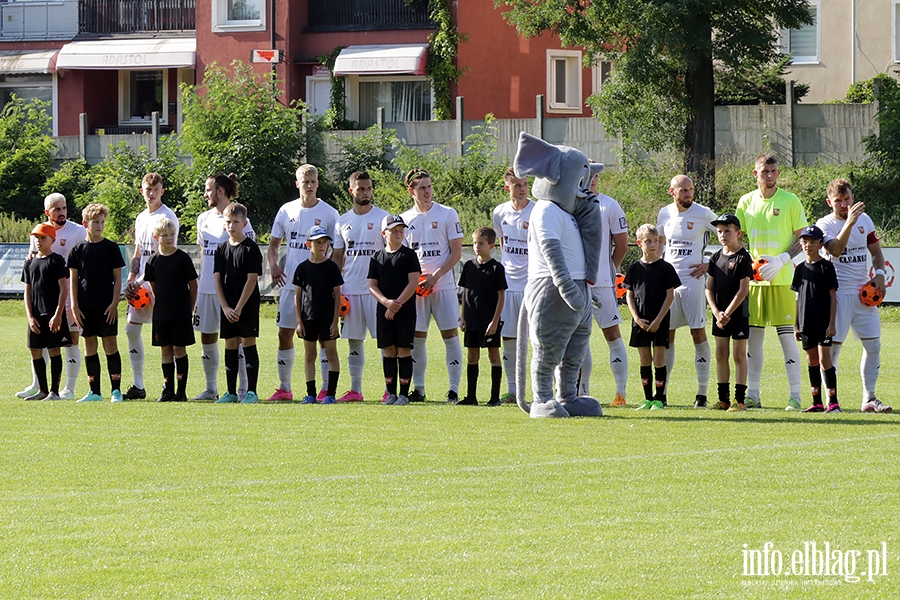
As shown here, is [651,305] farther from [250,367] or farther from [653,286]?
[250,367]

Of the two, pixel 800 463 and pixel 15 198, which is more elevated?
pixel 15 198

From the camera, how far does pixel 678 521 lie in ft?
22.4

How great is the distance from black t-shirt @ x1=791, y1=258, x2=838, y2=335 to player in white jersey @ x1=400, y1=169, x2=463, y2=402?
3.32 metres

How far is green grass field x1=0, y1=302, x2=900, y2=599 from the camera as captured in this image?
5777mm

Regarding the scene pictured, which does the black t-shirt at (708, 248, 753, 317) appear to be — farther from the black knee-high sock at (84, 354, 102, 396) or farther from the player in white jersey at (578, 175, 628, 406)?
the black knee-high sock at (84, 354, 102, 396)

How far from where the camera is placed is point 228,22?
1779 inches

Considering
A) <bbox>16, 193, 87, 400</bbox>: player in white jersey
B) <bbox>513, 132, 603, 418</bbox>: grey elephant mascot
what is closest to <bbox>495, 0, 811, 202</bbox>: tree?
<bbox>16, 193, 87, 400</bbox>: player in white jersey

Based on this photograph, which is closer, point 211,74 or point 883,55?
point 211,74

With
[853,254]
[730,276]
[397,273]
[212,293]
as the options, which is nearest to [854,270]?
[853,254]

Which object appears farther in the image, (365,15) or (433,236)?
(365,15)

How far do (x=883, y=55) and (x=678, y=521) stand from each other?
39.9 metres

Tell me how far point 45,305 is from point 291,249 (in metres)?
2.52

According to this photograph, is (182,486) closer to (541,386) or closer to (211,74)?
(541,386)

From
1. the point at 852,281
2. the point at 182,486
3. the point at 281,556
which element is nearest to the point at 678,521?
the point at 281,556
